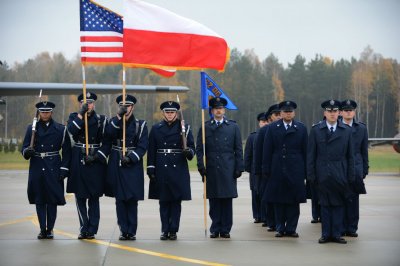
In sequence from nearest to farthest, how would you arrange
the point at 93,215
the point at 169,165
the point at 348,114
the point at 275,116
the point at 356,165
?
1. the point at 93,215
2. the point at 169,165
3. the point at 356,165
4. the point at 348,114
5. the point at 275,116

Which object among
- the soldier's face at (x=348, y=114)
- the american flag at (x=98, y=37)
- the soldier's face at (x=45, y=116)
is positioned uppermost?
the american flag at (x=98, y=37)

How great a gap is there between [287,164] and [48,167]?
332 cm

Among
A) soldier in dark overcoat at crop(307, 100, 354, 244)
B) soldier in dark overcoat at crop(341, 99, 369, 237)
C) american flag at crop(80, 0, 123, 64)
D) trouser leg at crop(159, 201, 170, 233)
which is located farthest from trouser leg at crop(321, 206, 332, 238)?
american flag at crop(80, 0, 123, 64)

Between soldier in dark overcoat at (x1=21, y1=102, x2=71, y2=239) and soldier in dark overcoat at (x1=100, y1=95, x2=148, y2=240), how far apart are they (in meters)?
0.61

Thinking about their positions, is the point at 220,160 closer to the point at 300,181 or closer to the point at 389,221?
the point at 300,181

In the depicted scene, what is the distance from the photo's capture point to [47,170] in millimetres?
9227

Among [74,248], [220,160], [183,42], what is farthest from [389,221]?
[74,248]

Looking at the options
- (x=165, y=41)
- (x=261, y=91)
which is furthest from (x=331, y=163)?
(x=261, y=91)

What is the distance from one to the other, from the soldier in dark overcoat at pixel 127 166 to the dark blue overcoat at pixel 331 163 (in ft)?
7.54

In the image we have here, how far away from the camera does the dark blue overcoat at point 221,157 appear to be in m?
9.54

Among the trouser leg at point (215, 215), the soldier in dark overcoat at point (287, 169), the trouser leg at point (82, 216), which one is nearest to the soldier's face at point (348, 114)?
the soldier in dark overcoat at point (287, 169)

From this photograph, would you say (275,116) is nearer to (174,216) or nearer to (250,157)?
(250,157)

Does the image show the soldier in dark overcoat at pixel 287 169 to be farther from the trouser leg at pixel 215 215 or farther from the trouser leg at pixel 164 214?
the trouser leg at pixel 164 214

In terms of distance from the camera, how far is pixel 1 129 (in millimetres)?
84875
